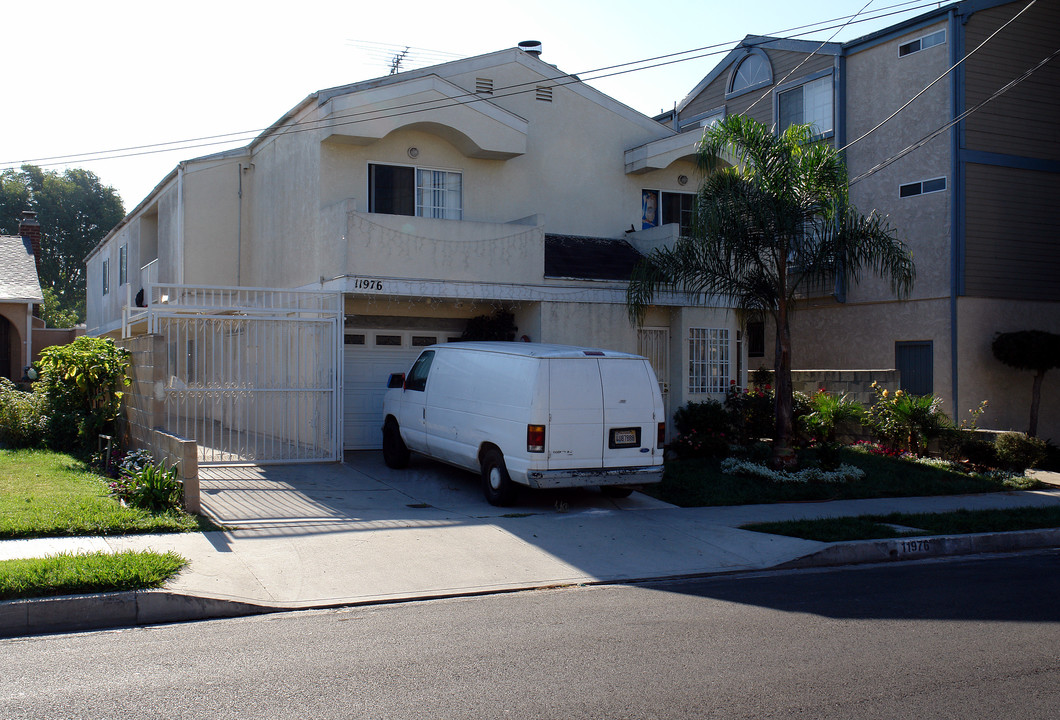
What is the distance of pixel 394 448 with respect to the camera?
13898 millimetres

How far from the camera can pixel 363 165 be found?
1638 centimetres

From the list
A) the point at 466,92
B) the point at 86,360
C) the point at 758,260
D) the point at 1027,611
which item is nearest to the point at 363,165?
the point at 466,92

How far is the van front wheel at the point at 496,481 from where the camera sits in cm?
1117

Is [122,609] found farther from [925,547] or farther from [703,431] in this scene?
[703,431]

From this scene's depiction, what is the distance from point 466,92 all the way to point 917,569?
11.4m

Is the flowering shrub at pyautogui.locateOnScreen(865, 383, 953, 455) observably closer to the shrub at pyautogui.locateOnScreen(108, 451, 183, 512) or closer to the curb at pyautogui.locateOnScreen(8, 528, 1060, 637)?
the curb at pyautogui.locateOnScreen(8, 528, 1060, 637)

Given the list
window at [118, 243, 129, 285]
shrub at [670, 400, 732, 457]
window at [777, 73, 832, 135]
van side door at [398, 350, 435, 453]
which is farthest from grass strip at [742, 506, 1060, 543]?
window at [118, 243, 129, 285]

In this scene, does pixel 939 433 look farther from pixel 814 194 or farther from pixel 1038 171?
pixel 1038 171

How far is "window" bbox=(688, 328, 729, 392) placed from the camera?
1703 cm

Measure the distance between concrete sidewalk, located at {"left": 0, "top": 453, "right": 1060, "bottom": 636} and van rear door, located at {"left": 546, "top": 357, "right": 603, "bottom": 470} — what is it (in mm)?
708

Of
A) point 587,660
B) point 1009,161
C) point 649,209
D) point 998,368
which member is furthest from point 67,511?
point 1009,161

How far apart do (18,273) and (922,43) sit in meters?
26.3

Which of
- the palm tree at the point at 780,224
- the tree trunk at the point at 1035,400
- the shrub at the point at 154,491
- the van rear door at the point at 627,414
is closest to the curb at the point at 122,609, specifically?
the van rear door at the point at 627,414

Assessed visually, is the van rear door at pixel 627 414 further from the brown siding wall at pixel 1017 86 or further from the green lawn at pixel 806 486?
the brown siding wall at pixel 1017 86
